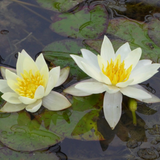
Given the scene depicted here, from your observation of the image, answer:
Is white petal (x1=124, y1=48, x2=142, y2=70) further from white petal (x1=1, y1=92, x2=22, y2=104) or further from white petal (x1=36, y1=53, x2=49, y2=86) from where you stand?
white petal (x1=1, y1=92, x2=22, y2=104)

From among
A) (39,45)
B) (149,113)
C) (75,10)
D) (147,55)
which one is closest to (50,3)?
(75,10)

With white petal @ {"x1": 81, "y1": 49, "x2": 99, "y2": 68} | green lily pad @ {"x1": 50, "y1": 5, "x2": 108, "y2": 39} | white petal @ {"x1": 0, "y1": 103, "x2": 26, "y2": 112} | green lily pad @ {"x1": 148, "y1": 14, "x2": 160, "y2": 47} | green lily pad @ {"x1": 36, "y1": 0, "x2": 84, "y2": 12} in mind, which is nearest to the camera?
white petal @ {"x1": 0, "y1": 103, "x2": 26, "y2": 112}

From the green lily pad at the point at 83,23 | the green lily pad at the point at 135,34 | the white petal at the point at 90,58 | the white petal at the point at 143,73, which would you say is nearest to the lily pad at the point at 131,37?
the green lily pad at the point at 135,34

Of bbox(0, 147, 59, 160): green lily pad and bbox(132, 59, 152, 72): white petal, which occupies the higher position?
bbox(132, 59, 152, 72): white petal

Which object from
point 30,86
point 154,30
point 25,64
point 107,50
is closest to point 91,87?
point 107,50

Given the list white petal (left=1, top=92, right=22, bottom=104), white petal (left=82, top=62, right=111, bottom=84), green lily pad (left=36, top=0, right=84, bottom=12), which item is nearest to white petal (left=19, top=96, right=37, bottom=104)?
white petal (left=1, top=92, right=22, bottom=104)

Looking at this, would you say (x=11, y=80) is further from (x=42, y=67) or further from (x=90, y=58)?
(x=90, y=58)
